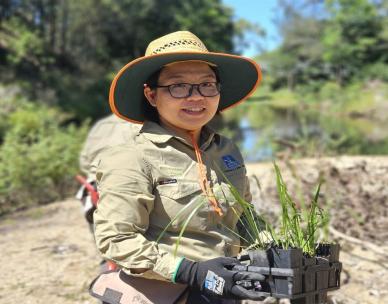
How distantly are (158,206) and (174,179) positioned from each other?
0.12m

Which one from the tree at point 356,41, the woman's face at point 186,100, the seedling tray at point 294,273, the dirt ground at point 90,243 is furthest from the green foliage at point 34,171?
the tree at point 356,41

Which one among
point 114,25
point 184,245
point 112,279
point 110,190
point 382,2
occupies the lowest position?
point 112,279

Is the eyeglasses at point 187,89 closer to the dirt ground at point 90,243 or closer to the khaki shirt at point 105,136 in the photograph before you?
the dirt ground at point 90,243

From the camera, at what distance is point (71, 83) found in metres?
29.9

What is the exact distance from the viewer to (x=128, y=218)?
6.92ft

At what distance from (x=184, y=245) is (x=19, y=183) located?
6814 millimetres

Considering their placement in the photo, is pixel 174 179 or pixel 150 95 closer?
pixel 174 179

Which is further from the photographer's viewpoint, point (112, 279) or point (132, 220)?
point (112, 279)

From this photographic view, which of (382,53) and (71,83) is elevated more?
(382,53)

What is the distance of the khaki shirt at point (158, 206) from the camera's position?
2090mm

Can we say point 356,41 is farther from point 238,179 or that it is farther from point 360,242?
point 238,179

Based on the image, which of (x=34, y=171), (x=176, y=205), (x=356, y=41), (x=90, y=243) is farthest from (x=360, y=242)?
(x=356, y=41)

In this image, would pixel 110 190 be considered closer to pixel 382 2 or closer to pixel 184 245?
pixel 184 245

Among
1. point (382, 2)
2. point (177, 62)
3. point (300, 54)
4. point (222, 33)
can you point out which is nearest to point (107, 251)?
point (177, 62)
